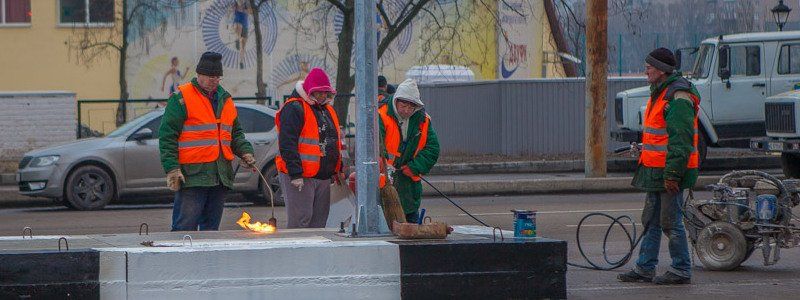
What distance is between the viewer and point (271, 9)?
39.4 metres

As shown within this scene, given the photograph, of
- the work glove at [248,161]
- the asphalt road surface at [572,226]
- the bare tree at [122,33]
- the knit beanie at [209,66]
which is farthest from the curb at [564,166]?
the knit beanie at [209,66]

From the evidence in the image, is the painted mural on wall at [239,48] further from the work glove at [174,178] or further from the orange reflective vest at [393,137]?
the work glove at [174,178]

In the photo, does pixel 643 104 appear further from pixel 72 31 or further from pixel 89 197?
pixel 72 31

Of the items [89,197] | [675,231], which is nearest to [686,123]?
[675,231]

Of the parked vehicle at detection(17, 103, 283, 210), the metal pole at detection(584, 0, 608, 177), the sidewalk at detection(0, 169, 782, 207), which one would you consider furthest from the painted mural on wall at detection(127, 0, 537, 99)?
the parked vehicle at detection(17, 103, 283, 210)

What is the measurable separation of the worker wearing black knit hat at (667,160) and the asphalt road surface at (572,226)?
0.23m

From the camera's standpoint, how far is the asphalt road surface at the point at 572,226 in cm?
984

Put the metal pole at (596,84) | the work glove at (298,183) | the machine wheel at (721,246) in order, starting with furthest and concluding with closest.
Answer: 1. the metal pole at (596,84)
2. the machine wheel at (721,246)
3. the work glove at (298,183)

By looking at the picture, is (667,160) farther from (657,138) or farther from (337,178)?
(337,178)

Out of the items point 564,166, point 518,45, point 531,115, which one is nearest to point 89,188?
point 564,166

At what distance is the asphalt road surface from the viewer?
32.3 ft

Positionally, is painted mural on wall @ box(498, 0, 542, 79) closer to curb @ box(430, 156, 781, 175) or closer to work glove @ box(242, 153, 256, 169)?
curb @ box(430, 156, 781, 175)

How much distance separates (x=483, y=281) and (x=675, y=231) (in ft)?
Answer: 6.84

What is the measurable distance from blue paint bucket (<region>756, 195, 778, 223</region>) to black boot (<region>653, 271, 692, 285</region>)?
994 mm
